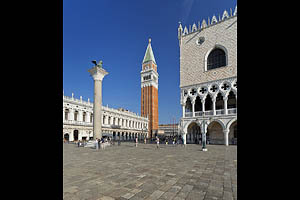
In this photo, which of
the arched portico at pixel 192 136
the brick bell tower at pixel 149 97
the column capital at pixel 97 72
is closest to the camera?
the column capital at pixel 97 72

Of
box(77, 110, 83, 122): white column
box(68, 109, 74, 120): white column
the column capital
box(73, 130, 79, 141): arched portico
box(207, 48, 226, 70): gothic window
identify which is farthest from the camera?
box(77, 110, 83, 122): white column

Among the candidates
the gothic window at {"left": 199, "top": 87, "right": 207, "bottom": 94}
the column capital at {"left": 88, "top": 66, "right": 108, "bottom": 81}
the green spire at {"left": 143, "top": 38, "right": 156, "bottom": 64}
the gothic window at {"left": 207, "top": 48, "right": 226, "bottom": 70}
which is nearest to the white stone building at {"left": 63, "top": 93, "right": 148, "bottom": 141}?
the column capital at {"left": 88, "top": 66, "right": 108, "bottom": 81}

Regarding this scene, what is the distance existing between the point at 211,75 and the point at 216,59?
2.65 m

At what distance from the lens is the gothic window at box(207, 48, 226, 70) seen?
65.3ft

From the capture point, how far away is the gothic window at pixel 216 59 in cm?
1989

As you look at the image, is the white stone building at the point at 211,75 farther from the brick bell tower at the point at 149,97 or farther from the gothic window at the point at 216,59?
the brick bell tower at the point at 149,97

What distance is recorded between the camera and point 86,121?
33.7 metres

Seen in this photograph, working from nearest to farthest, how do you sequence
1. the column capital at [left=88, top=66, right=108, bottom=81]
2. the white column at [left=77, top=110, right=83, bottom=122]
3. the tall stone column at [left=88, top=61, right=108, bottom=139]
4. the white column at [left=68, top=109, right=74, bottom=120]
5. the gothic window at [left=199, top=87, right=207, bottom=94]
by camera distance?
1. the tall stone column at [left=88, top=61, right=108, bottom=139]
2. the column capital at [left=88, top=66, right=108, bottom=81]
3. the gothic window at [left=199, top=87, right=207, bottom=94]
4. the white column at [left=68, top=109, right=74, bottom=120]
5. the white column at [left=77, top=110, right=83, bottom=122]

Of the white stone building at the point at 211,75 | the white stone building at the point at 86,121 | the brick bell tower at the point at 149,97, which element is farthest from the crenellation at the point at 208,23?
the brick bell tower at the point at 149,97

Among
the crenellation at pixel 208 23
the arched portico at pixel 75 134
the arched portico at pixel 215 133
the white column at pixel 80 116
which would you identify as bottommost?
the arched portico at pixel 75 134

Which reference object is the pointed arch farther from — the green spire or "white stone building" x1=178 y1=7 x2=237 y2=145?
the green spire

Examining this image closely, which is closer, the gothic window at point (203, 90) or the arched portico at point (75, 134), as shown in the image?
the gothic window at point (203, 90)
